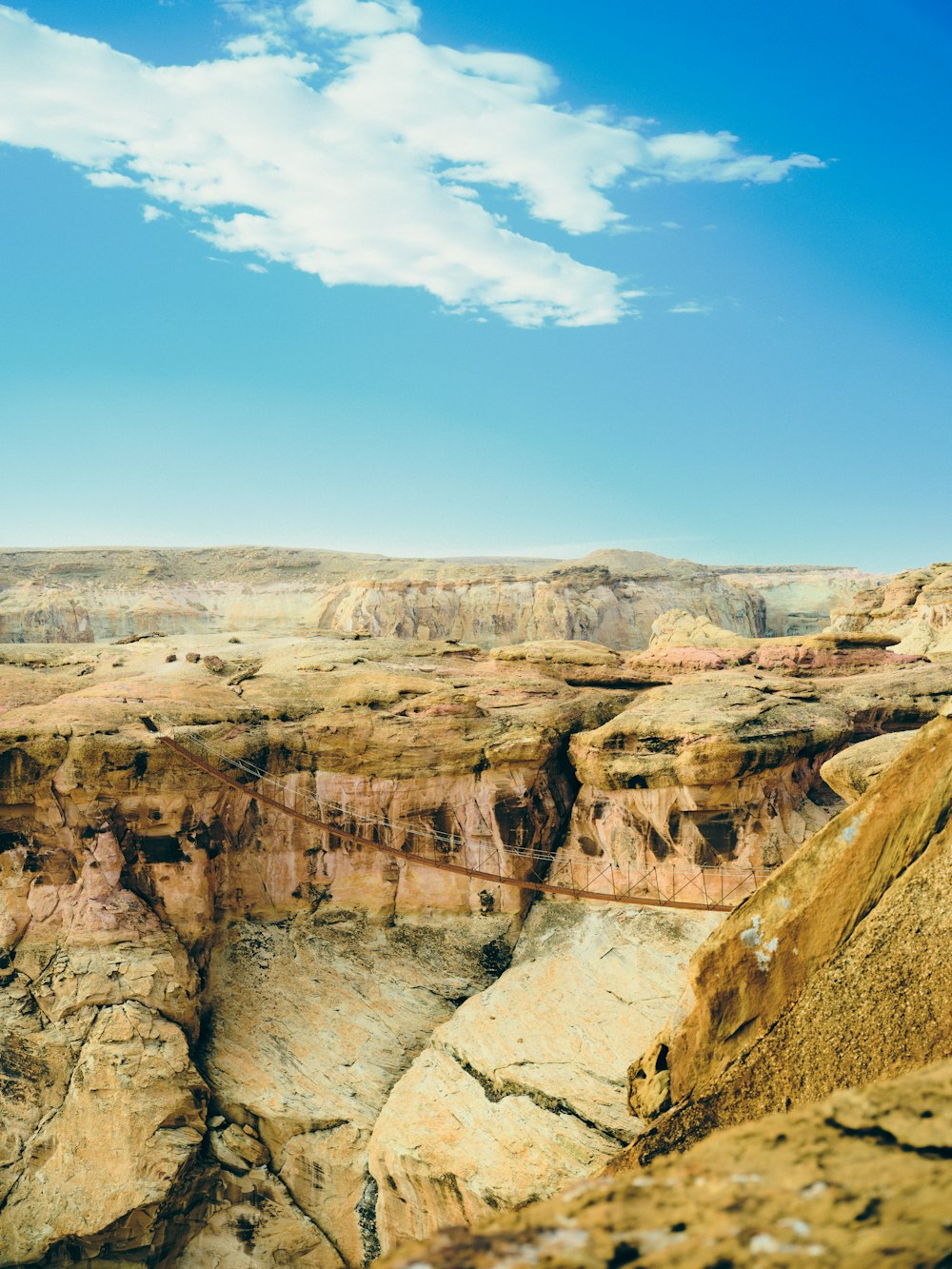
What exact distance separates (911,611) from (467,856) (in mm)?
29304

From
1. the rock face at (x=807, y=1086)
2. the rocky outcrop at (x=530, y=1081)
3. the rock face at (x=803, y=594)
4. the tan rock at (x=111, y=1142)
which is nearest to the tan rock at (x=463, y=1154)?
the rocky outcrop at (x=530, y=1081)

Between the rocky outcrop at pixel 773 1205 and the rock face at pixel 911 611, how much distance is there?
2999 cm

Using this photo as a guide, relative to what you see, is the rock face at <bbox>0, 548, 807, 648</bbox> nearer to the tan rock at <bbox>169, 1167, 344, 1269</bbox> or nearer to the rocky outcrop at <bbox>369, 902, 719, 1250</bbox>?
the rocky outcrop at <bbox>369, 902, 719, 1250</bbox>

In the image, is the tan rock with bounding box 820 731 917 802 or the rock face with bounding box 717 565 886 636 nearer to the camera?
the tan rock with bounding box 820 731 917 802

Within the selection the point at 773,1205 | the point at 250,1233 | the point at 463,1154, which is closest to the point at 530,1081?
the point at 463,1154

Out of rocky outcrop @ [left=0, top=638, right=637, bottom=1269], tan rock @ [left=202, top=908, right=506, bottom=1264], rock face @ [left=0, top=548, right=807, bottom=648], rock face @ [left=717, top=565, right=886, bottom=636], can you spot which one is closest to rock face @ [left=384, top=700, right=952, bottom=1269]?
tan rock @ [left=202, top=908, right=506, bottom=1264]

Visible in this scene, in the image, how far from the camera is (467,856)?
951 inches

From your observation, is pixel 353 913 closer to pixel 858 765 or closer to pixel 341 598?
pixel 858 765

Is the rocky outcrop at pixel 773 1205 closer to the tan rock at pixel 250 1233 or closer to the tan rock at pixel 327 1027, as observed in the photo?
the tan rock at pixel 327 1027

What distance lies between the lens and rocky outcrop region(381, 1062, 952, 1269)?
122 inches

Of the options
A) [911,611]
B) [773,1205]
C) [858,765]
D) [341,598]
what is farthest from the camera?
[341,598]

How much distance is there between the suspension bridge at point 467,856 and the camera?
22016 millimetres

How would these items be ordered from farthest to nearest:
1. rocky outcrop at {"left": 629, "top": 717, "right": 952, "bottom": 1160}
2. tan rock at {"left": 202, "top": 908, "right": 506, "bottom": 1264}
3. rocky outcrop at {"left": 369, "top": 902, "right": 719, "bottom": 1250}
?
tan rock at {"left": 202, "top": 908, "right": 506, "bottom": 1264} < rocky outcrop at {"left": 369, "top": 902, "right": 719, "bottom": 1250} < rocky outcrop at {"left": 629, "top": 717, "right": 952, "bottom": 1160}

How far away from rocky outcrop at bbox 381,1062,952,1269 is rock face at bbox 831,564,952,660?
29989 mm
